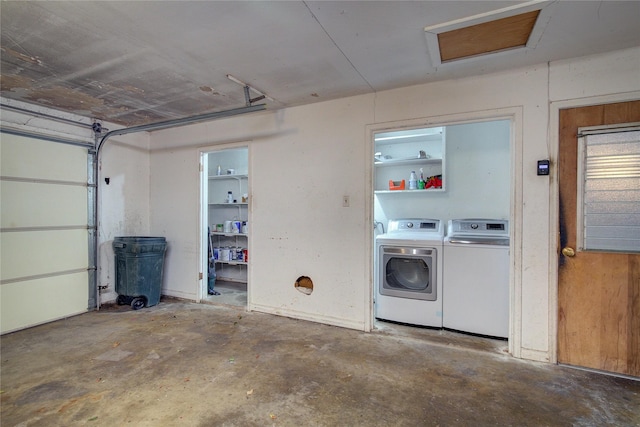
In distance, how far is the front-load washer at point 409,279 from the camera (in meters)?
3.10

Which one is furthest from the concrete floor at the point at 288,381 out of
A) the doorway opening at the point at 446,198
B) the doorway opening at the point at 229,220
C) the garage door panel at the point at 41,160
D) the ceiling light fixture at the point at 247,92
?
the ceiling light fixture at the point at 247,92

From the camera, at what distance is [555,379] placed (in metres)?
2.17

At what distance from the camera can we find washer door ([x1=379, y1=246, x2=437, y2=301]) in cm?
313

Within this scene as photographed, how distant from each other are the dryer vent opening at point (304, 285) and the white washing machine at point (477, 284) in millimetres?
1418

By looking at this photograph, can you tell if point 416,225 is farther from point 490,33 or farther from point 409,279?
point 490,33

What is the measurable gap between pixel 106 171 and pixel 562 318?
5.13 meters

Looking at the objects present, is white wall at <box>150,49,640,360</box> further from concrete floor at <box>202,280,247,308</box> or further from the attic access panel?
the attic access panel

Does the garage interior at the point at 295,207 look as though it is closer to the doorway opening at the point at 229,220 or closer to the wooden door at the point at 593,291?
the wooden door at the point at 593,291

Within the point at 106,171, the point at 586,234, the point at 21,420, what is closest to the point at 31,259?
the point at 106,171

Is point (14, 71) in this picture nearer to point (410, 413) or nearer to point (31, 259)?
point (31, 259)

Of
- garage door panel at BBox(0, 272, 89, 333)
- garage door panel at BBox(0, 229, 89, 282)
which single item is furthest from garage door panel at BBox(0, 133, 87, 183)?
garage door panel at BBox(0, 272, 89, 333)

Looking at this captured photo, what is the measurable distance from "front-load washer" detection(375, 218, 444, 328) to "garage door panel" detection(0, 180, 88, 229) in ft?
11.7

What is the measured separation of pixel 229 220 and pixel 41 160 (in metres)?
2.55

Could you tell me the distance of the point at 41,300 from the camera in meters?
3.25
